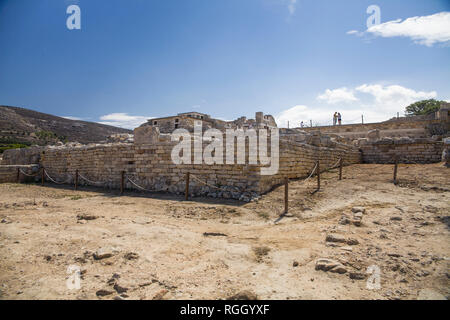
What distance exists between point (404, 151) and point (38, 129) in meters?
58.1

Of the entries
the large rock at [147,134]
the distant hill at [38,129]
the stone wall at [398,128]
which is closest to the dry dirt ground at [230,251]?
the large rock at [147,134]

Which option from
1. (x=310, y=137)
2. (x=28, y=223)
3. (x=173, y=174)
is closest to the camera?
(x=28, y=223)

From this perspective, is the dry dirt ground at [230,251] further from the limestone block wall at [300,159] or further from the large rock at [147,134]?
the large rock at [147,134]

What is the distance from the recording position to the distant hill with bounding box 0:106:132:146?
38.8 metres

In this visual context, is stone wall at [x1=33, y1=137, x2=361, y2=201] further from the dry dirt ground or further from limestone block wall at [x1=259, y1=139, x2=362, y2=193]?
the dry dirt ground

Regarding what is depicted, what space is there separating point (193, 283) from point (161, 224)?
105 inches

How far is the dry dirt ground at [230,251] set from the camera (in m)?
2.62

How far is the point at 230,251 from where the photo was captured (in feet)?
12.4

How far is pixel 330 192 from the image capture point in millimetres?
7824

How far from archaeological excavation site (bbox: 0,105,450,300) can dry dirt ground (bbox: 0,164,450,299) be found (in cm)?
2

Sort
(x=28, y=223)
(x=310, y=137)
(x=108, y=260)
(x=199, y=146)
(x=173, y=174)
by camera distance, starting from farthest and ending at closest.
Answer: (x=310, y=137), (x=173, y=174), (x=199, y=146), (x=28, y=223), (x=108, y=260)

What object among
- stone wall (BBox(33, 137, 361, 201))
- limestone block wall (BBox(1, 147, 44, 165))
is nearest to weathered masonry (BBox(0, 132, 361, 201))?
stone wall (BBox(33, 137, 361, 201))
